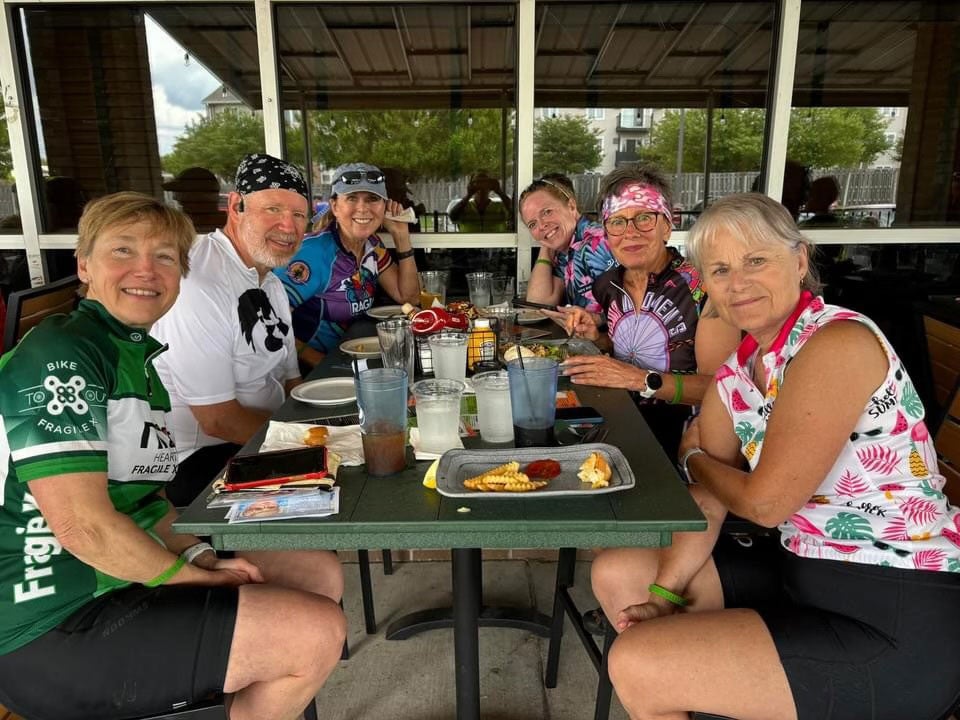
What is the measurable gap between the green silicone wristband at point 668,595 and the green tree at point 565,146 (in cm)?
233

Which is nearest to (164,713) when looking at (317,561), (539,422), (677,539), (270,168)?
(317,561)

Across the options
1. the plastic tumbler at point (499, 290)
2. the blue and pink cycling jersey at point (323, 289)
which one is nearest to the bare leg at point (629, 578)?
the plastic tumbler at point (499, 290)

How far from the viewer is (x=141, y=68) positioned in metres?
3.21

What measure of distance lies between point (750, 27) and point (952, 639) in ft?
9.63

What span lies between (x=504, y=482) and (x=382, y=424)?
25cm

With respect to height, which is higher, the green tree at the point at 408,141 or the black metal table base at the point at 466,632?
the green tree at the point at 408,141

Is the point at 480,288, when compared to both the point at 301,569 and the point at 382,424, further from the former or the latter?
the point at 382,424

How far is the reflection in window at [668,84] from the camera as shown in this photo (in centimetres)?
317

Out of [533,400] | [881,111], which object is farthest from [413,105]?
[533,400]

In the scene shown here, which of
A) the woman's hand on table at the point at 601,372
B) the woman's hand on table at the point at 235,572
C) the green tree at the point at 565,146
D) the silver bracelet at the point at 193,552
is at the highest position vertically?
the green tree at the point at 565,146

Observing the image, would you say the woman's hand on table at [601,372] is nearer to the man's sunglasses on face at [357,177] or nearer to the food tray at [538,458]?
the food tray at [538,458]

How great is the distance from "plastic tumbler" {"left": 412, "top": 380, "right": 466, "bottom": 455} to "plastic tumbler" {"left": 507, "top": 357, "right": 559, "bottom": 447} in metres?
0.11

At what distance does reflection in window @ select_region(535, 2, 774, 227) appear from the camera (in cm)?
317

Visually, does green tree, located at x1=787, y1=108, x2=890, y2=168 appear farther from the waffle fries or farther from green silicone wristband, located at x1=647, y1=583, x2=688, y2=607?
the waffle fries
